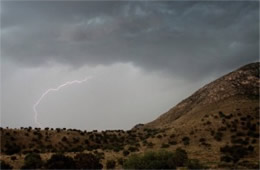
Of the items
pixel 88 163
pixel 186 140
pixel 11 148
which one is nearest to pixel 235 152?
pixel 186 140

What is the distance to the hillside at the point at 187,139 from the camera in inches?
2011

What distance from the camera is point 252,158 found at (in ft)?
161

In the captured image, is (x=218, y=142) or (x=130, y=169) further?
(x=218, y=142)

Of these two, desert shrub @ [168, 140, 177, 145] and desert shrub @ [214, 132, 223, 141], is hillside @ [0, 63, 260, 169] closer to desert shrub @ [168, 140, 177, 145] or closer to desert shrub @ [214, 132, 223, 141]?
desert shrub @ [214, 132, 223, 141]

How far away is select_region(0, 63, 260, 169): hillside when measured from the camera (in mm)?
51081

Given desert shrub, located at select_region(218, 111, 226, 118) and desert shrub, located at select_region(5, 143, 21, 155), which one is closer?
desert shrub, located at select_region(5, 143, 21, 155)

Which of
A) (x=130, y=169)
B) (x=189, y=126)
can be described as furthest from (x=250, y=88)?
(x=130, y=169)

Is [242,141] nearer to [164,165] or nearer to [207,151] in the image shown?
[207,151]

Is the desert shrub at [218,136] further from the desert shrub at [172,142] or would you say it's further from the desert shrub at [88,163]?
the desert shrub at [88,163]

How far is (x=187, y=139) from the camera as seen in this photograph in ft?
221

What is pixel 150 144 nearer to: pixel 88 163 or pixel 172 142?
pixel 172 142

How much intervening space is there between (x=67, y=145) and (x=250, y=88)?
55.8 metres

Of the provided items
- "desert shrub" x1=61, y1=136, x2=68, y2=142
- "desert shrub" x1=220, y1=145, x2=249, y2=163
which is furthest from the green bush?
"desert shrub" x1=61, y1=136, x2=68, y2=142

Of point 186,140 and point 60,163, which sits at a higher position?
point 186,140
